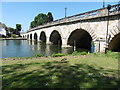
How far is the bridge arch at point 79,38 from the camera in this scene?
2108cm

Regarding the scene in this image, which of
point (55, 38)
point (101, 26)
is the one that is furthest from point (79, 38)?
point (55, 38)

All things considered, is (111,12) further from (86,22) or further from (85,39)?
(85,39)

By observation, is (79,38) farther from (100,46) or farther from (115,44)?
(115,44)

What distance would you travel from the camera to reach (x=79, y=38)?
23156mm

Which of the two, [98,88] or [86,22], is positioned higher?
[86,22]

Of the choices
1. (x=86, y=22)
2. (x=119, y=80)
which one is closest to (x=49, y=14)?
(x=86, y=22)

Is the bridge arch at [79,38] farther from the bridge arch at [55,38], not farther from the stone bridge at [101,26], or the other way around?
the bridge arch at [55,38]

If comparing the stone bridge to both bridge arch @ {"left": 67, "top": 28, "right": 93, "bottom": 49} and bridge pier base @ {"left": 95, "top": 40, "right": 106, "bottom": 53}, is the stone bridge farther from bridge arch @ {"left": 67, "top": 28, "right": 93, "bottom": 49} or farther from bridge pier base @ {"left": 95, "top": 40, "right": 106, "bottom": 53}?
bridge arch @ {"left": 67, "top": 28, "right": 93, "bottom": 49}

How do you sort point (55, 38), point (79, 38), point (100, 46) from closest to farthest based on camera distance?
point (100, 46), point (79, 38), point (55, 38)

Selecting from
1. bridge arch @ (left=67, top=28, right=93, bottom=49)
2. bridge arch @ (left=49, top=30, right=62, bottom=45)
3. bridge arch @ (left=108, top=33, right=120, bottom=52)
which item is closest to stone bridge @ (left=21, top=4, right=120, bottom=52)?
bridge arch @ (left=108, top=33, right=120, bottom=52)

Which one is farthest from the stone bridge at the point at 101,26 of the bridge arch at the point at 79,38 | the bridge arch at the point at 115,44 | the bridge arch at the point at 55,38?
the bridge arch at the point at 55,38

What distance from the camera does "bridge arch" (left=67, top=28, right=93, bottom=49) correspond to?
21.1 m

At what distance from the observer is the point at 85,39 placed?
2398cm

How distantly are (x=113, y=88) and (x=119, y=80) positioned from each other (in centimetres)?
81
